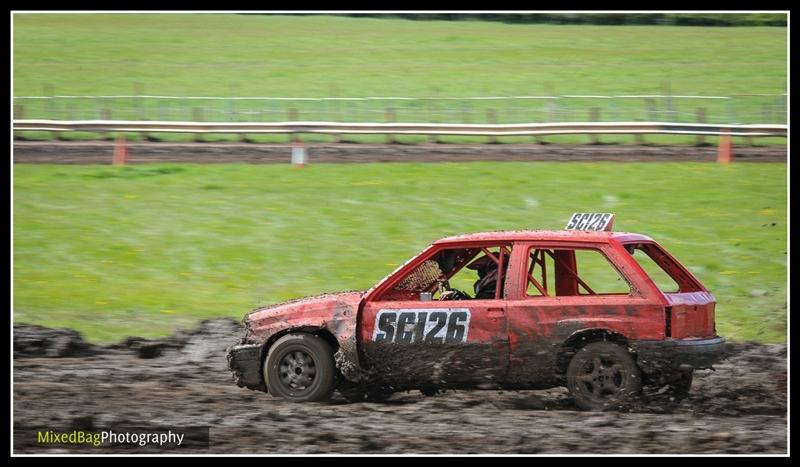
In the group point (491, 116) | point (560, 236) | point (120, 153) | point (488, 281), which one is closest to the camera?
point (560, 236)

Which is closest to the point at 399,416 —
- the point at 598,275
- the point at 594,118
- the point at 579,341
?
the point at 579,341

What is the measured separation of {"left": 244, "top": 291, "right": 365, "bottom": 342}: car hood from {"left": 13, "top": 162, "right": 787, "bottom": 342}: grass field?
3610 mm

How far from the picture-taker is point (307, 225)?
16.8m

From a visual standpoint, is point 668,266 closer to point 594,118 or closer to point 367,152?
point 594,118

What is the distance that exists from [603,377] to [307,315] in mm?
2427

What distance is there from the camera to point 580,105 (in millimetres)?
20594

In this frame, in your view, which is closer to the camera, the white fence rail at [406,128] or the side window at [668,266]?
the side window at [668,266]

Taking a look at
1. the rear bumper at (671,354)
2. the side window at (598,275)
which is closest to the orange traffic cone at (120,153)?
the side window at (598,275)

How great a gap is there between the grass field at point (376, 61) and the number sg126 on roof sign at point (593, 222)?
766 centimetres

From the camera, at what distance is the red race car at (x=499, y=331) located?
902 centimetres

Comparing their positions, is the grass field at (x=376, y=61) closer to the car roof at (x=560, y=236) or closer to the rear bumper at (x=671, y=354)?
the car roof at (x=560, y=236)

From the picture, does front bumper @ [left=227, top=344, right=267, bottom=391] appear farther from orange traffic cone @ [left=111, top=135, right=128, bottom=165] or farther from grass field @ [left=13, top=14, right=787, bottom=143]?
orange traffic cone @ [left=111, top=135, right=128, bottom=165]

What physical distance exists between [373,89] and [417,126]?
167 cm
